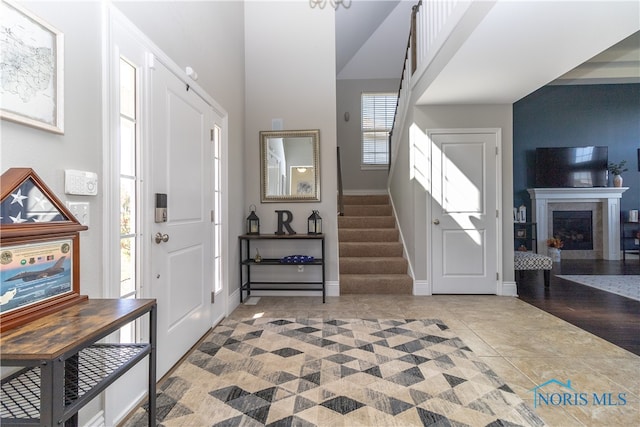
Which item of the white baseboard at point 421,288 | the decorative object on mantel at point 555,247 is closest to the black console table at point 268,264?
the white baseboard at point 421,288

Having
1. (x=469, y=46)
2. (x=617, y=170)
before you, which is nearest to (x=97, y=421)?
(x=469, y=46)

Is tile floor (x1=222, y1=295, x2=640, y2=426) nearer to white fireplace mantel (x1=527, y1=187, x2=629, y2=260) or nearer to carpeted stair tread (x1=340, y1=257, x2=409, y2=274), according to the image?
carpeted stair tread (x1=340, y1=257, x2=409, y2=274)

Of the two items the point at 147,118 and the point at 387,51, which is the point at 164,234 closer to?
the point at 147,118

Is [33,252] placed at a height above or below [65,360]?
above

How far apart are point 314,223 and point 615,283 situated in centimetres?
437

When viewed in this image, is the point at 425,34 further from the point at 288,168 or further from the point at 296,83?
the point at 288,168

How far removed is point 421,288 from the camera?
13.4 feet

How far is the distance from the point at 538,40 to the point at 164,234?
3028mm

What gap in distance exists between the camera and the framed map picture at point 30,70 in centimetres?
107

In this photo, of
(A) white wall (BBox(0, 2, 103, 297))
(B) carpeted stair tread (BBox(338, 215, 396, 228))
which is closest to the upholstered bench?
(B) carpeted stair tread (BBox(338, 215, 396, 228))

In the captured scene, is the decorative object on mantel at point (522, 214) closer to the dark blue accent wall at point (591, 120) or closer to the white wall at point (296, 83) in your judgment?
the dark blue accent wall at point (591, 120)

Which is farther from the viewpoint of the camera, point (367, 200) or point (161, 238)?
point (367, 200)

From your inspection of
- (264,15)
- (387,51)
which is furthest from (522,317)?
(387,51)

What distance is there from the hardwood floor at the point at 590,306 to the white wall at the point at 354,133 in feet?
11.0
